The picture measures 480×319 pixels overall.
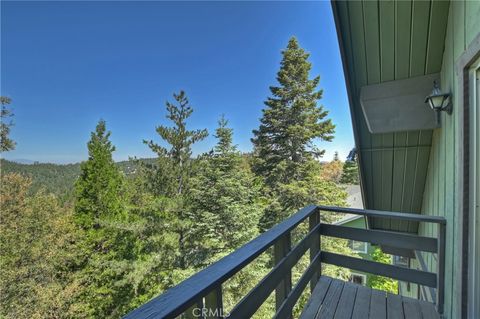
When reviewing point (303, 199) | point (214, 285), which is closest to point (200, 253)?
point (303, 199)

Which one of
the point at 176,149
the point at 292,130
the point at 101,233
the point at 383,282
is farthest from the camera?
the point at 292,130

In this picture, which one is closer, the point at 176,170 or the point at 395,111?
the point at 395,111

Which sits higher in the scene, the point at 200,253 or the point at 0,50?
the point at 0,50

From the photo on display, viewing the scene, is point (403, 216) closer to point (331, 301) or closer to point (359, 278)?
point (331, 301)

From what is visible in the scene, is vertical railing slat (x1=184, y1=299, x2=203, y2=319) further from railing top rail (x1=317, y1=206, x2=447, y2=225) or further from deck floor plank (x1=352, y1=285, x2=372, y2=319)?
railing top rail (x1=317, y1=206, x2=447, y2=225)

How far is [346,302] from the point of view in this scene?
1.96m

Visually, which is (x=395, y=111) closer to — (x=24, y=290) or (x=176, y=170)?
(x=176, y=170)

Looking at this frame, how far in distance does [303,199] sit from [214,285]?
11140mm

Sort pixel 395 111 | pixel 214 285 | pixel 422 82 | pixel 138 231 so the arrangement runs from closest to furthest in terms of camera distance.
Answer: pixel 214 285, pixel 422 82, pixel 395 111, pixel 138 231

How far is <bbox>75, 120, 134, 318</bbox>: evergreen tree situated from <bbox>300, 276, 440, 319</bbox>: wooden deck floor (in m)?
11.0

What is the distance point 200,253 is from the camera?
34.0ft

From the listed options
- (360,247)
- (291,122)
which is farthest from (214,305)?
(360,247)

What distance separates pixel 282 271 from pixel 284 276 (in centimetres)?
6

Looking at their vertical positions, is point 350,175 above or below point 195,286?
above
